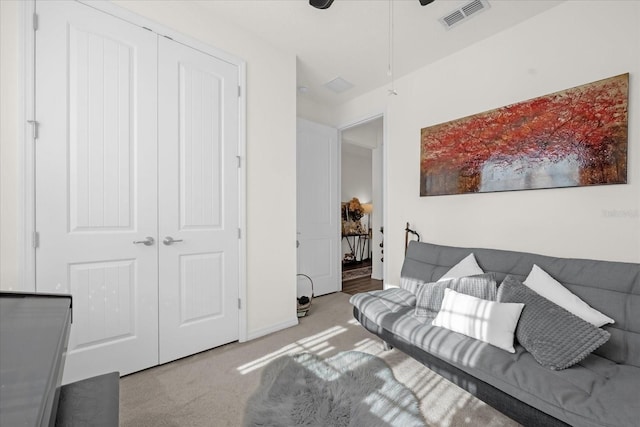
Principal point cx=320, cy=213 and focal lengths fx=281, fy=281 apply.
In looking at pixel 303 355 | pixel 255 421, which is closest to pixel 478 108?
pixel 303 355

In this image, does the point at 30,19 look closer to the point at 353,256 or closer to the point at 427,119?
the point at 427,119

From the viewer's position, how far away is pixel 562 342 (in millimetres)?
1406

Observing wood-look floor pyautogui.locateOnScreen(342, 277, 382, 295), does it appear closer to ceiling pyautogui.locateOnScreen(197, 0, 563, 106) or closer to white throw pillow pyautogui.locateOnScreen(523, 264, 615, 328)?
white throw pillow pyautogui.locateOnScreen(523, 264, 615, 328)

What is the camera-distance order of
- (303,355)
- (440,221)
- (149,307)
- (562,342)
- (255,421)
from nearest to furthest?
(562,342)
(255,421)
(149,307)
(303,355)
(440,221)

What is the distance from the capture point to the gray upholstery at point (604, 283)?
149 cm

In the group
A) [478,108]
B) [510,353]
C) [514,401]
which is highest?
[478,108]

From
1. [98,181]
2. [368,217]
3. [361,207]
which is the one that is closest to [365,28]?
[98,181]

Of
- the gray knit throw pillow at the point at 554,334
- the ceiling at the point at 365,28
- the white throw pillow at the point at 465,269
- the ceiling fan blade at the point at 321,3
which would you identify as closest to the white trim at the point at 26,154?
the ceiling at the point at 365,28

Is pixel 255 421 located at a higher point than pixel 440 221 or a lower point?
lower

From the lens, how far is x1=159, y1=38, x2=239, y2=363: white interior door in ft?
6.96

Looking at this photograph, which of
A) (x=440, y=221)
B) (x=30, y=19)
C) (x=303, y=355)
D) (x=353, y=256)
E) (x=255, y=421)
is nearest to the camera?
(x=255, y=421)

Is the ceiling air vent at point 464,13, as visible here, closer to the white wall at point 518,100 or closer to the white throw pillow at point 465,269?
the white wall at point 518,100

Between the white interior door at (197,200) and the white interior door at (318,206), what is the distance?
1.38 m

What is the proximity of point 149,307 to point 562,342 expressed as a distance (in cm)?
253
